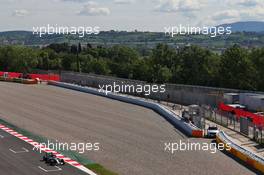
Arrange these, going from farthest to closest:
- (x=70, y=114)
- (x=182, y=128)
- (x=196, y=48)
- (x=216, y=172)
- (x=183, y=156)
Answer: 1. (x=196, y=48)
2. (x=70, y=114)
3. (x=182, y=128)
4. (x=183, y=156)
5. (x=216, y=172)

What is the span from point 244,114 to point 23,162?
20.3 metres

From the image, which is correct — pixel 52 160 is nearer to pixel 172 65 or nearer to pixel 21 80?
pixel 21 80

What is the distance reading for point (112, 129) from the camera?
36.3 meters

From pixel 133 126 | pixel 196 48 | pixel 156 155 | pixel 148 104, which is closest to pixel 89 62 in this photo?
pixel 196 48

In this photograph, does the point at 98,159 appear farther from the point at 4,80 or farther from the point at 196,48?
the point at 196,48

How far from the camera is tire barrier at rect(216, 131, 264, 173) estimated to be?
24.6m

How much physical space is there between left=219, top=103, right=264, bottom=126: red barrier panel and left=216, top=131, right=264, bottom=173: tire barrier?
4.65m

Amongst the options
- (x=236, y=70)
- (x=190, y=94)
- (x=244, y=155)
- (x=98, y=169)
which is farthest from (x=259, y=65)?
(x=98, y=169)

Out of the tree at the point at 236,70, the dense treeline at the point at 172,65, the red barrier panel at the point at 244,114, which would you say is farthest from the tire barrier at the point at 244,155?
the tree at the point at 236,70

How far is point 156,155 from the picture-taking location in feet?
92.6

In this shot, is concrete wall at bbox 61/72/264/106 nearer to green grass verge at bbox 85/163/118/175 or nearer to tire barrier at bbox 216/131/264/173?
tire barrier at bbox 216/131/264/173

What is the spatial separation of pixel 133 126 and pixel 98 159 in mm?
10479

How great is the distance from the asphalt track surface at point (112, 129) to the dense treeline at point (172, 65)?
857 inches

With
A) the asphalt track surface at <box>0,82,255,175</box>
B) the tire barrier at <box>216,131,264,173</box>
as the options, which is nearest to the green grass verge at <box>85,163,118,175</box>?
the asphalt track surface at <box>0,82,255,175</box>
